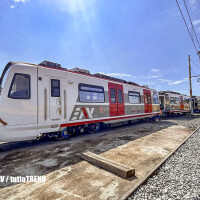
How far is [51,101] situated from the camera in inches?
213

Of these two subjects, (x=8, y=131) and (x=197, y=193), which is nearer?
(x=197, y=193)

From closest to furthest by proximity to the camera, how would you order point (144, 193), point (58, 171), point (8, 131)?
point (144, 193) → point (58, 171) → point (8, 131)

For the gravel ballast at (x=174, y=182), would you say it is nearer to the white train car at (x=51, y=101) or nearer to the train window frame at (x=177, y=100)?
the white train car at (x=51, y=101)

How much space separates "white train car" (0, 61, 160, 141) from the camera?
4520 millimetres

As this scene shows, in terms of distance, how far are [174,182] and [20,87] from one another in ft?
18.2

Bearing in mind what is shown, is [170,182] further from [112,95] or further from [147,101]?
[147,101]

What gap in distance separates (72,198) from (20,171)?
1.82 metres

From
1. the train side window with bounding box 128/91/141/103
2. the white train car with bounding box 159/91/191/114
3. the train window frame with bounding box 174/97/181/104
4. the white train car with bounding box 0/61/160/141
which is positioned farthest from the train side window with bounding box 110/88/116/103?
the train window frame with bounding box 174/97/181/104

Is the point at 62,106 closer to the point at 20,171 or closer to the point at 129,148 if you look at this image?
the point at 20,171

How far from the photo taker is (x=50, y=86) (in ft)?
17.9

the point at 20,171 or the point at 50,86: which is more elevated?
the point at 50,86

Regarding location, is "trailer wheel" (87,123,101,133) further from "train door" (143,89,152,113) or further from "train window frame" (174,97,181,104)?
"train window frame" (174,97,181,104)

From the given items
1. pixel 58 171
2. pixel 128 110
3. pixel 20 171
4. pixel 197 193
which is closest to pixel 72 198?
pixel 58 171

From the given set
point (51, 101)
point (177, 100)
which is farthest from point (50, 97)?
point (177, 100)
